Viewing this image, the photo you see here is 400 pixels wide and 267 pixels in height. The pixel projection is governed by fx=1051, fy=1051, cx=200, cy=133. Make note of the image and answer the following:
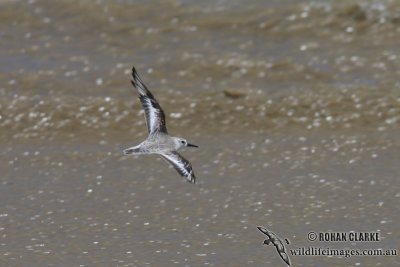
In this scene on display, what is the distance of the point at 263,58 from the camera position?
448 inches

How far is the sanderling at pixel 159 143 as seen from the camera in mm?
6874

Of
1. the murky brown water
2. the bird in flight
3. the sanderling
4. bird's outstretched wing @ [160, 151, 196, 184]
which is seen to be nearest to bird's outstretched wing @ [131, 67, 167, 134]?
the sanderling

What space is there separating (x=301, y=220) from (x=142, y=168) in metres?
1.88

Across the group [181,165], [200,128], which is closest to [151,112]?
[181,165]

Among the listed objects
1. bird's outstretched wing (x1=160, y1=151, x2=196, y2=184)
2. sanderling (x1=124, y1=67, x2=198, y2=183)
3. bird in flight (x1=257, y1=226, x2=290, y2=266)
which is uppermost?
sanderling (x1=124, y1=67, x2=198, y2=183)

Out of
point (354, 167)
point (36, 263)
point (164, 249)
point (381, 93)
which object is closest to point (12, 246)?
point (36, 263)

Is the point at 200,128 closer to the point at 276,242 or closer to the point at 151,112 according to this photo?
the point at 151,112

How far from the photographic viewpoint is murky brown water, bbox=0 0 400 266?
7438mm

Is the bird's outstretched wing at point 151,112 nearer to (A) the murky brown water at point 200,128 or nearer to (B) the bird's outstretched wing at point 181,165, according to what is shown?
(B) the bird's outstretched wing at point 181,165

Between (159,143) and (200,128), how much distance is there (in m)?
2.75

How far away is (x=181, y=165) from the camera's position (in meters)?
6.88

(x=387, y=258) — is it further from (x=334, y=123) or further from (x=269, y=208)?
(x=334, y=123)

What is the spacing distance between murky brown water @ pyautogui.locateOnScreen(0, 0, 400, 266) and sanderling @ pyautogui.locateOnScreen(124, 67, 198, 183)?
0.62m

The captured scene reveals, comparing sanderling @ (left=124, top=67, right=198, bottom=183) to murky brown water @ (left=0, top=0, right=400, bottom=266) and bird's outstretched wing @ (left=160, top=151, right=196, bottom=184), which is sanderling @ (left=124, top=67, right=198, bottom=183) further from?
murky brown water @ (left=0, top=0, right=400, bottom=266)
